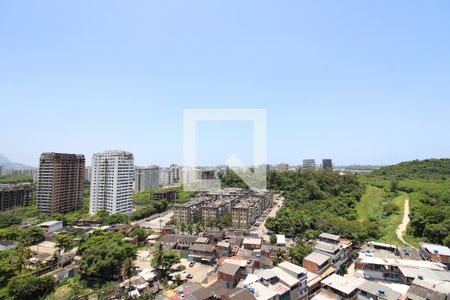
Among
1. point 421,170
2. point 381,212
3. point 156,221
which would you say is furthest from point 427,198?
point 421,170

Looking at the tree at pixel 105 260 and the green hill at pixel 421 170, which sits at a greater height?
the green hill at pixel 421 170

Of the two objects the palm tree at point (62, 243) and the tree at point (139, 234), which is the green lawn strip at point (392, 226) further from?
the palm tree at point (62, 243)

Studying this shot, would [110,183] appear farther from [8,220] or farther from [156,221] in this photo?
[8,220]

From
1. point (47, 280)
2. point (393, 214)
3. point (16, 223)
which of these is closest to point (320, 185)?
point (393, 214)

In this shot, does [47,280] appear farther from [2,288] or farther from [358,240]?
[358,240]

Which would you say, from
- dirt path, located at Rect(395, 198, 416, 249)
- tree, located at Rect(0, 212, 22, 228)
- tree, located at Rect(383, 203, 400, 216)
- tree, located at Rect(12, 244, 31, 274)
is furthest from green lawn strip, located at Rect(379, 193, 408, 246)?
tree, located at Rect(0, 212, 22, 228)

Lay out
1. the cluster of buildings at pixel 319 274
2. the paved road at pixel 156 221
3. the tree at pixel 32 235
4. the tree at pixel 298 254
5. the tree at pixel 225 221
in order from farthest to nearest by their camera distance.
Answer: the paved road at pixel 156 221 → the tree at pixel 225 221 → the tree at pixel 32 235 → the tree at pixel 298 254 → the cluster of buildings at pixel 319 274

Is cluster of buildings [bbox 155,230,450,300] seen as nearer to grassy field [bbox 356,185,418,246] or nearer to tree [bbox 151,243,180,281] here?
tree [bbox 151,243,180,281]

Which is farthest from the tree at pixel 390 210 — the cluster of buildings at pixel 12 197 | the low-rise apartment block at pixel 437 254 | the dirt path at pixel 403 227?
the cluster of buildings at pixel 12 197
